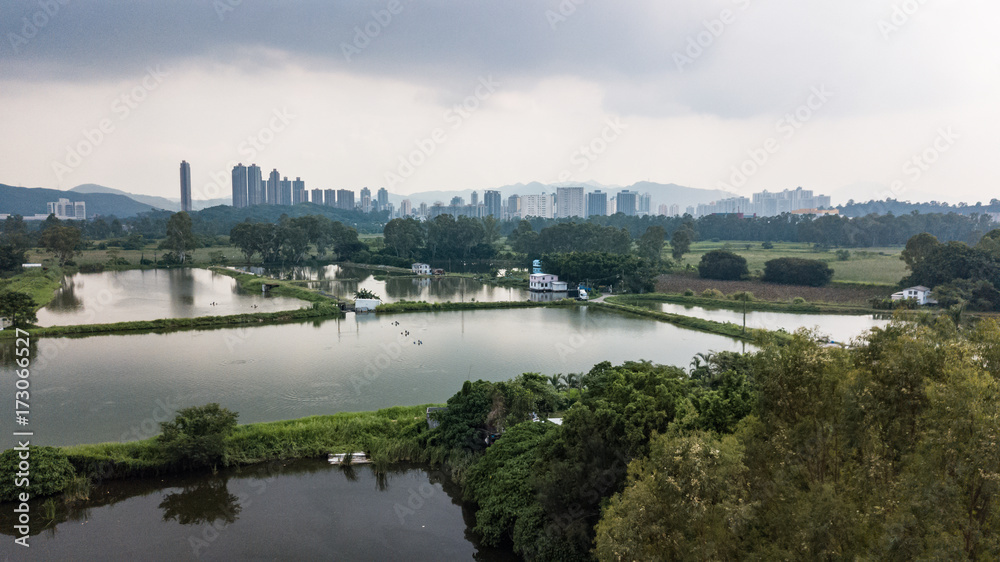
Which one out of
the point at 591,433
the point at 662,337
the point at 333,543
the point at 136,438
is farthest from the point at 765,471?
the point at 662,337

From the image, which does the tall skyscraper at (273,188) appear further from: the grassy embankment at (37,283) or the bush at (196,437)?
the bush at (196,437)

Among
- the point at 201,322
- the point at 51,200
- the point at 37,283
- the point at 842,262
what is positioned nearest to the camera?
the point at 201,322

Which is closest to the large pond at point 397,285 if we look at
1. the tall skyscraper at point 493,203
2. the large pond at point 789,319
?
the large pond at point 789,319

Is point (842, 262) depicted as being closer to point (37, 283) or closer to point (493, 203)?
point (37, 283)

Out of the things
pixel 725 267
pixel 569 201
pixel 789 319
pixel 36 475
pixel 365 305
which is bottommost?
pixel 36 475

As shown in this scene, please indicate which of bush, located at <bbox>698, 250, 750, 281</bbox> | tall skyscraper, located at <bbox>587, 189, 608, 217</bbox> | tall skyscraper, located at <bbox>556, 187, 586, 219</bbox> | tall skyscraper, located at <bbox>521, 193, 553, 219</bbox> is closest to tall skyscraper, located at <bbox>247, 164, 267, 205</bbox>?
tall skyscraper, located at <bbox>521, 193, 553, 219</bbox>

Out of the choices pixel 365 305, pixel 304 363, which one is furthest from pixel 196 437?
pixel 365 305
